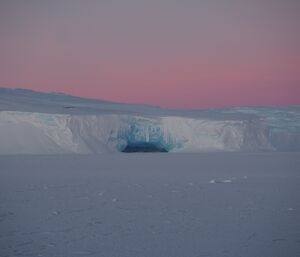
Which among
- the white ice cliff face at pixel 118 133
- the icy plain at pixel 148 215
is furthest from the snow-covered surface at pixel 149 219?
the white ice cliff face at pixel 118 133

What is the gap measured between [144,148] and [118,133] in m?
3.53

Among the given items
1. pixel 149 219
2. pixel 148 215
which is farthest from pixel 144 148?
pixel 149 219

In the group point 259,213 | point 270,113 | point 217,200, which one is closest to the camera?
point 259,213

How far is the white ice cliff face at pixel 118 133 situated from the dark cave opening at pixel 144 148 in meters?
0.52

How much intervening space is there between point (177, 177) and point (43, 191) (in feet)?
11.3

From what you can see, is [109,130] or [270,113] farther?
[270,113]

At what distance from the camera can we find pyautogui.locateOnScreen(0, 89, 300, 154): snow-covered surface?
19484mm

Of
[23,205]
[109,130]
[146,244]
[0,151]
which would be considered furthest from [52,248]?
[109,130]

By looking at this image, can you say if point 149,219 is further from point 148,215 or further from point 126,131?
point 126,131

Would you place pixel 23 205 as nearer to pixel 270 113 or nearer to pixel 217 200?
pixel 217 200

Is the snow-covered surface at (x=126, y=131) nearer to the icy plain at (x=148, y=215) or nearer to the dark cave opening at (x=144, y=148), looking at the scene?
the dark cave opening at (x=144, y=148)

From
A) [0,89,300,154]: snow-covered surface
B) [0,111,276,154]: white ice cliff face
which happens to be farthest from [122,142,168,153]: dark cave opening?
[0,89,300,154]: snow-covered surface

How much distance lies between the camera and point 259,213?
529 centimetres

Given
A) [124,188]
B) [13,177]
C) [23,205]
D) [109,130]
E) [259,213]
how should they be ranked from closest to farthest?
[259,213]
[23,205]
[124,188]
[13,177]
[109,130]
